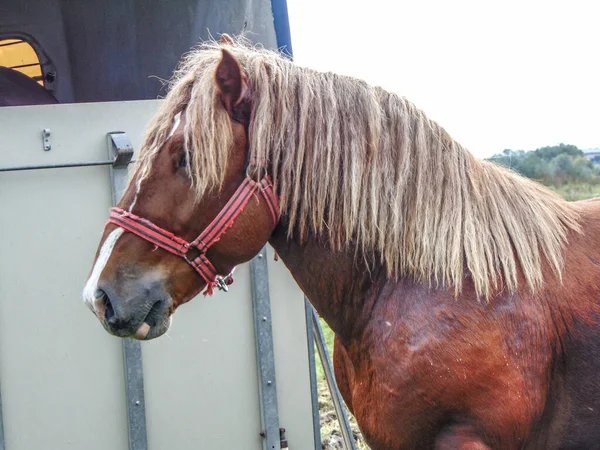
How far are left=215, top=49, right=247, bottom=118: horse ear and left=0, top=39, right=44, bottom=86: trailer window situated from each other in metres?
3.32

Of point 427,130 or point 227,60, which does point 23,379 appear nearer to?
point 227,60

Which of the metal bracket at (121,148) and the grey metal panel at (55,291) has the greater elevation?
the metal bracket at (121,148)

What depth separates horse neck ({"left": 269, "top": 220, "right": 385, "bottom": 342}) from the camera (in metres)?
1.92

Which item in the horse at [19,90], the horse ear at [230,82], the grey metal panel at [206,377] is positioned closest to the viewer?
the horse ear at [230,82]

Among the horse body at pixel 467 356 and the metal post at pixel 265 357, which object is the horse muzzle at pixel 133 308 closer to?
the horse body at pixel 467 356

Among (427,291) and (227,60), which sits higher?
(227,60)

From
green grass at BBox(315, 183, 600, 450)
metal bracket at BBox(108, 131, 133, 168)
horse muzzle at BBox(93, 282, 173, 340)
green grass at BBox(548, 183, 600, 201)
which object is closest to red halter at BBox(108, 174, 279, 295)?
horse muzzle at BBox(93, 282, 173, 340)

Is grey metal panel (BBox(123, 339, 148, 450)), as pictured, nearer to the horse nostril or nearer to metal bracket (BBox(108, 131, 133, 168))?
metal bracket (BBox(108, 131, 133, 168))

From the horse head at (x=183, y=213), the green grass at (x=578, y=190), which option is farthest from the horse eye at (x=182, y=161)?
the green grass at (x=578, y=190)

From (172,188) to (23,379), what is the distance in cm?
147

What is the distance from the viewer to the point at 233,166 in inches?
71.2

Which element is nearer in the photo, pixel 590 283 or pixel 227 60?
pixel 227 60

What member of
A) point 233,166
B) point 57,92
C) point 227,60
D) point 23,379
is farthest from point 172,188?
point 57,92

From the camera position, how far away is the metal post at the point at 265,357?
118 inches
